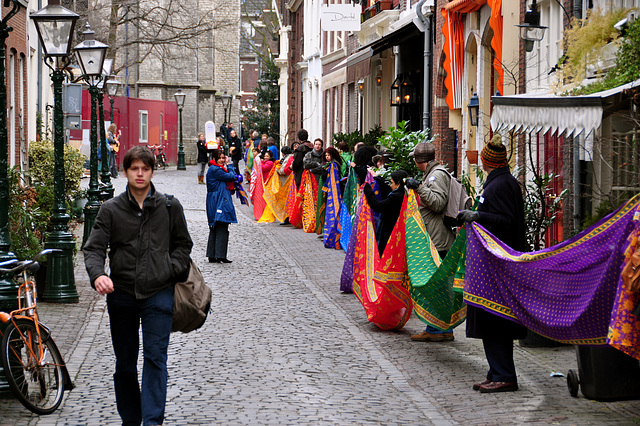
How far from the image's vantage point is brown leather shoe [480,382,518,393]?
757cm

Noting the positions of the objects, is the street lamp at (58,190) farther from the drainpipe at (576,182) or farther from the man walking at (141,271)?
the man walking at (141,271)

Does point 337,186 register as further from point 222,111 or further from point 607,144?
point 222,111

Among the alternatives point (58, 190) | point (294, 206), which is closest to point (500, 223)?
point (58, 190)

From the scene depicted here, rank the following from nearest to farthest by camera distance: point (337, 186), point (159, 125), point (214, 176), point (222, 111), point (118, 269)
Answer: point (118, 269) < point (214, 176) < point (337, 186) < point (159, 125) < point (222, 111)

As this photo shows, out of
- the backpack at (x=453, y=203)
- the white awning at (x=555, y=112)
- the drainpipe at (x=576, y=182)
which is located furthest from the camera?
the drainpipe at (x=576, y=182)

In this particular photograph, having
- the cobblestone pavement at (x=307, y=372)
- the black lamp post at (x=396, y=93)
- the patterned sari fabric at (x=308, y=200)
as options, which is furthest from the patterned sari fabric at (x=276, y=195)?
the cobblestone pavement at (x=307, y=372)

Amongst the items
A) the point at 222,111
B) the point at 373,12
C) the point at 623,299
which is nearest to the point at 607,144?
the point at 623,299

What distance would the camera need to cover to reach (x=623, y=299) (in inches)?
240

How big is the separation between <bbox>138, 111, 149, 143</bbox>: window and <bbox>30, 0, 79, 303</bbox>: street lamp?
3777cm

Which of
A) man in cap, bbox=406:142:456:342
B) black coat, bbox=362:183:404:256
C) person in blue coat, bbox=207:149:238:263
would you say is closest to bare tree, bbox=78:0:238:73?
person in blue coat, bbox=207:149:238:263

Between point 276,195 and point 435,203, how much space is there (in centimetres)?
1438

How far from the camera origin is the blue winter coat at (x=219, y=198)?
51.5ft

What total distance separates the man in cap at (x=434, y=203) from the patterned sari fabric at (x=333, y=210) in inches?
331

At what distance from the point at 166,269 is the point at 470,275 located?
2.77 meters
